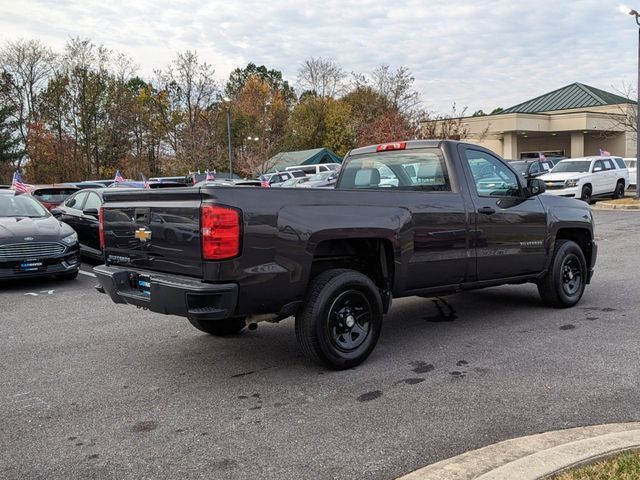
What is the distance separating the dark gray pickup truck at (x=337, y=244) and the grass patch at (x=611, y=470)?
7.08 feet

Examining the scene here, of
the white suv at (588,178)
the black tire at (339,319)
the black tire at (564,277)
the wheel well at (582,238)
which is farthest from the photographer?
the white suv at (588,178)

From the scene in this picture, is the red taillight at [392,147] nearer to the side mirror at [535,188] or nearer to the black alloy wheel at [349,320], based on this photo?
the side mirror at [535,188]

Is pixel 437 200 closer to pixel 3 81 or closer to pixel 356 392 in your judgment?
pixel 356 392

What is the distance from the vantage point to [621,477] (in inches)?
116

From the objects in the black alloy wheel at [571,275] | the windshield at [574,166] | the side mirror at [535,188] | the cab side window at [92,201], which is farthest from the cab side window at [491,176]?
the windshield at [574,166]

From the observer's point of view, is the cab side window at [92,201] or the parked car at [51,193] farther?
the parked car at [51,193]

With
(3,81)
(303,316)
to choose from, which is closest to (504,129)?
(3,81)

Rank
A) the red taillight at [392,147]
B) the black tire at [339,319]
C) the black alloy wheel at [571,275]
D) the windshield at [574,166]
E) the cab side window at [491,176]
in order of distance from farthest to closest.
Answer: the windshield at [574,166]
the black alloy wheel at [571,275]
the red taillight at [392,147]
the cab side window at [491,176]
the black tire at [339,319]

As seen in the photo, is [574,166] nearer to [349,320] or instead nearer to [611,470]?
[349,320]

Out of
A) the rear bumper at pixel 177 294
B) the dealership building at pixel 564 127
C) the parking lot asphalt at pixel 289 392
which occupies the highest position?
the dealership building at pixel 564 127

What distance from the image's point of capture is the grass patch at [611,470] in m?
2.95

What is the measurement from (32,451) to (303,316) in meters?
2.06

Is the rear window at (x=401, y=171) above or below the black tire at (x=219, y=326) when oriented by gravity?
above

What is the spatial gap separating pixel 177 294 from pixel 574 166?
22.7 meters
